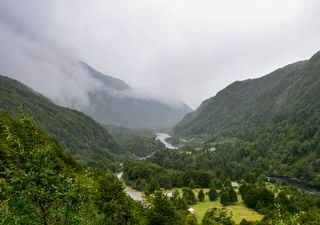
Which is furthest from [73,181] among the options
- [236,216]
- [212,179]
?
[212,179]

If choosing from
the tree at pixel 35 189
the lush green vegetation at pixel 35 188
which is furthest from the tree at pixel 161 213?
the tree at pixel 35 189

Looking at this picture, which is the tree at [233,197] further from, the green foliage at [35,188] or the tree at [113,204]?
the green foliage at [35,188]

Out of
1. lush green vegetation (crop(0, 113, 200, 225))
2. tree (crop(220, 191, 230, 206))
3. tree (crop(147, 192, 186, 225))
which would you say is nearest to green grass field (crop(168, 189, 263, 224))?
tree (crop(220, 191, 230, 206))

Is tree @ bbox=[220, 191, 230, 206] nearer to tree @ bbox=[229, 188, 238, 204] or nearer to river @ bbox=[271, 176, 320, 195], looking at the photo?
tree @ bbox=[229, 188, 238, 204]

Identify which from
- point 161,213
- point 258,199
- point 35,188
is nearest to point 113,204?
point 161,213

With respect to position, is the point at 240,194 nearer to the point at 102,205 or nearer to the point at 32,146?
the point at 102,205

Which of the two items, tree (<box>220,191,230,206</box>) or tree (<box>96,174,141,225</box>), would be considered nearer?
tree (<box>96,174,141,225</box>)

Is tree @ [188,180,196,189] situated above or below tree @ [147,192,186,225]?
below

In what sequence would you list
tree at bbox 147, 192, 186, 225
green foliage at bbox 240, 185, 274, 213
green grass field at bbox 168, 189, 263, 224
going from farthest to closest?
green foliage at bbox 240, 185, 274, 213, green grass field at bbox 168, 189, 263, 224, tree at bbox 147, 192, 186, 225

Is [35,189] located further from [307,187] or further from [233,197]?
[307,187]
